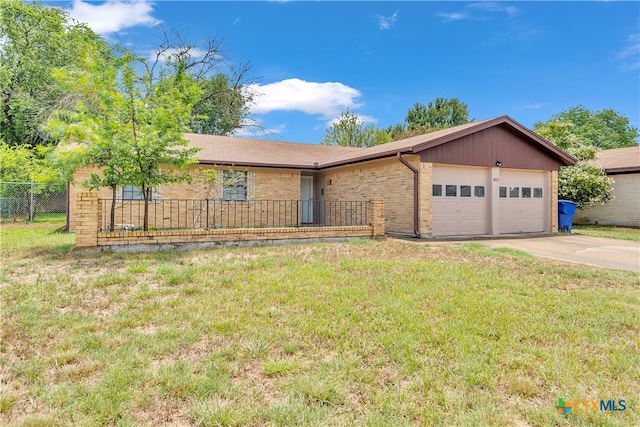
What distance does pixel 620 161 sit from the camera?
55.8 feet

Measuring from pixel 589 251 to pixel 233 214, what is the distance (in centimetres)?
1090

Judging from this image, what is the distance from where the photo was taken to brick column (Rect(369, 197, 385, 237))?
391 inches

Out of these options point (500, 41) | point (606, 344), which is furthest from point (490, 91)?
point (606, 344)

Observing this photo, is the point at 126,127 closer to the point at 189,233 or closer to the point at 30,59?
the point at 189,233

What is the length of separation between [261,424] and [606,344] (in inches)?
120

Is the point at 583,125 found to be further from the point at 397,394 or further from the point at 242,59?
the point at 397,394

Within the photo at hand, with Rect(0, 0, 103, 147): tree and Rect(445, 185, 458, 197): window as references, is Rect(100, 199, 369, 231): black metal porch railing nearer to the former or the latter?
Rect(445, 185, 458, 197): window

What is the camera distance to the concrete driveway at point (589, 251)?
23.8ft

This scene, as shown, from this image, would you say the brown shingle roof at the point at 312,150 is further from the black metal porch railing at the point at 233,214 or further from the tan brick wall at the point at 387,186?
the black metal porch railing at the point at 233,214

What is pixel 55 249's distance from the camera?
7516 millimetres

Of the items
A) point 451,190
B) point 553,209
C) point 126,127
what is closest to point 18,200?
point 126,127

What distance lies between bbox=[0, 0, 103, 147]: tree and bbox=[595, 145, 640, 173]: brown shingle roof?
94.1ft

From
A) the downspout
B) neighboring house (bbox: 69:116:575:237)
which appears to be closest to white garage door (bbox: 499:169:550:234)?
neighboring house (bbox: 69:116:575:237)

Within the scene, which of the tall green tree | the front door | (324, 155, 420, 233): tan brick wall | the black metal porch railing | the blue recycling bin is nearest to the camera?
the tall green tree
